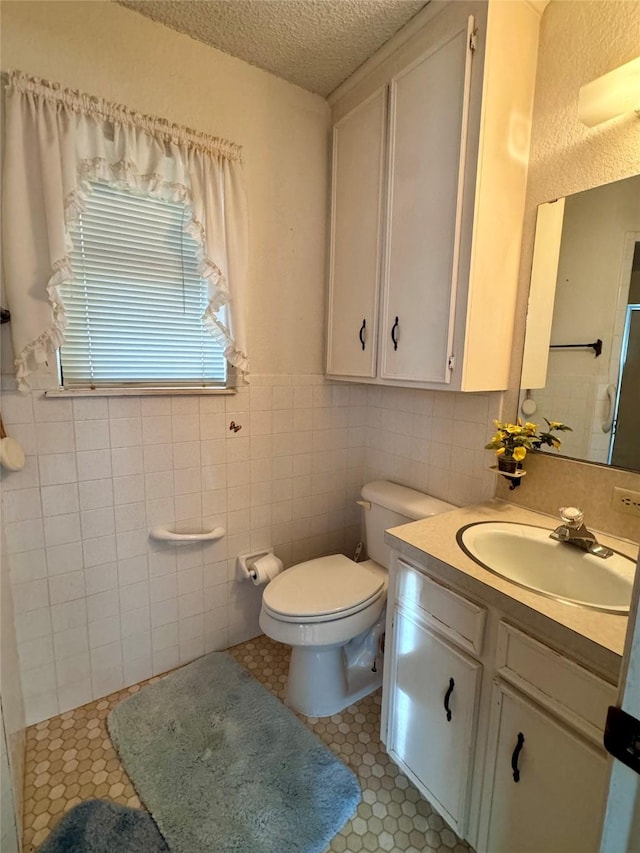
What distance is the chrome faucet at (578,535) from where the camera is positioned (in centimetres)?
109

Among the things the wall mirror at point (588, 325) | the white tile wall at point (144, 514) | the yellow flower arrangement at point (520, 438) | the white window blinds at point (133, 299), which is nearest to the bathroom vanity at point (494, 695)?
the yellow flower arrangement at point (520, 438)

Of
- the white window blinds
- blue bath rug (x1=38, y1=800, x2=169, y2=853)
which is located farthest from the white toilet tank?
blue bath rug (x1=38, y1=800, x2=169, y2=853)

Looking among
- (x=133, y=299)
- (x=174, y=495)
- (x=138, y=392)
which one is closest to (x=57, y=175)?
(x=133, y=299)

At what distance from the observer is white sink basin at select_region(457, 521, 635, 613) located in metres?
1.04

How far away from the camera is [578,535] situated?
112 cm

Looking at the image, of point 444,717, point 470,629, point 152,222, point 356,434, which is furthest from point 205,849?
point 152,222

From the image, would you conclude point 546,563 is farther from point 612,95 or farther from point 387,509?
point 612,95

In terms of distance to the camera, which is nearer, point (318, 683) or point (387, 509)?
point (318, 683)

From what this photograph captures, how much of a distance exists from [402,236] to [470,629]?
1.31m

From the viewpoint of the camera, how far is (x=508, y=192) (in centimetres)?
132

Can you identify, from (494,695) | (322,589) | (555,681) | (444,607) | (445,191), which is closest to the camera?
(555,681)

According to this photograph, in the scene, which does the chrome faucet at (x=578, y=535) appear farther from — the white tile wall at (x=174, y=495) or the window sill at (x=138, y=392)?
the window sill at (x=138, y=392)

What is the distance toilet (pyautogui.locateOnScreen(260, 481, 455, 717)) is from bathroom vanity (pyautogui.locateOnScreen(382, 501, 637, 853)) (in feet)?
0.80

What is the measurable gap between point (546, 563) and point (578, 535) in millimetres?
133
